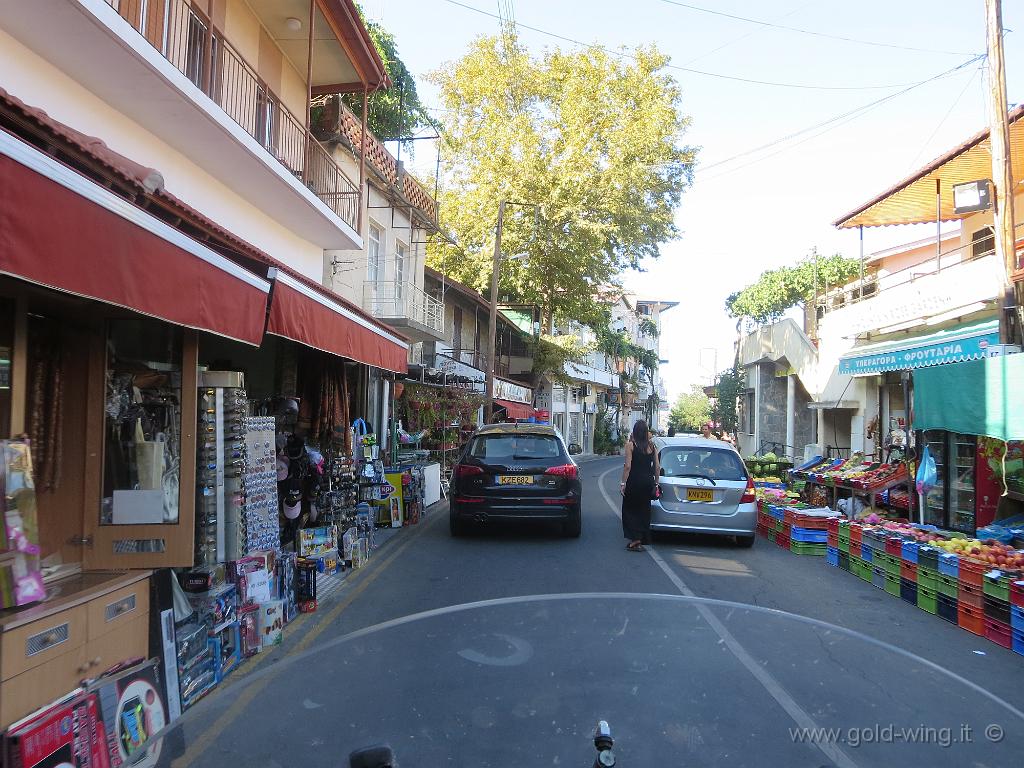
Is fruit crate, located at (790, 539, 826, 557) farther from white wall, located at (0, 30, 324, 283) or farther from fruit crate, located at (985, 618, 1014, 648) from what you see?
white wall, located at (0, 30, 324, 283)

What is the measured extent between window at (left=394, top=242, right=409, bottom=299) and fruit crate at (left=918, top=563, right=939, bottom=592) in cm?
1330

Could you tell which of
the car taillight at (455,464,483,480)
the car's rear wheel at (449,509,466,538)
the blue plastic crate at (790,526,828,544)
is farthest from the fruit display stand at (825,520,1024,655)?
the car's rear wheel at (449,509,466,538)

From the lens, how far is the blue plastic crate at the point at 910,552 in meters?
7.30

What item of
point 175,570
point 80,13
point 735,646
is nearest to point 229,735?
point 175,570

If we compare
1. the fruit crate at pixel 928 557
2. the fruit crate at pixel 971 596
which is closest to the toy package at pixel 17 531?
the fruit crate at pixel 971 596

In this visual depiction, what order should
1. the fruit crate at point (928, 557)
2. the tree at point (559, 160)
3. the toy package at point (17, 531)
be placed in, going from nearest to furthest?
the toy package at point (17, 531) < the fruit crate at point (928, 557) < the tree at point (559, 160)

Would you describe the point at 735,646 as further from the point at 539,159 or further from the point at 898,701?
the point at 539,159

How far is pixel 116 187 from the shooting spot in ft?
17.4

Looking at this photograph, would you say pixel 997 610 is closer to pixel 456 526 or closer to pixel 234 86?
pixel 456 526

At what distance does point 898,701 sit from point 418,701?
2.98 m

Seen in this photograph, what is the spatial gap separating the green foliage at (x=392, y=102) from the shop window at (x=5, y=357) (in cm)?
1722

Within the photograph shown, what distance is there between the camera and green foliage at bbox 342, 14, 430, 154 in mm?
20828

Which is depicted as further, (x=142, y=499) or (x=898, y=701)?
(x=142, y=499)

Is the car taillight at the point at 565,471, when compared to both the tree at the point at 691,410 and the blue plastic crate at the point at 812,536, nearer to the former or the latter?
the blue plastic crate at the point at 812,536
